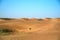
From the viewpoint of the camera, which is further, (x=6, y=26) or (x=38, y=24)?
(x=38, y=24)

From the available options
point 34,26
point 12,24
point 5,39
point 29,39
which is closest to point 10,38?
point 5,39

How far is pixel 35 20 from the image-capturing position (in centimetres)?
1458

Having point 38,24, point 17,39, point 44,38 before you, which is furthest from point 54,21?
point 17,39

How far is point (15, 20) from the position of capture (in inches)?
A: 523

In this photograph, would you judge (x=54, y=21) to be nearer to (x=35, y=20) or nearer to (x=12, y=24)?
(x=35, y=20)

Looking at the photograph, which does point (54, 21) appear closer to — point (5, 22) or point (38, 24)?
point (38, 24)

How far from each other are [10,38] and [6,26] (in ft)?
14.7

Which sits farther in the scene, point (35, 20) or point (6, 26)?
point (35, 20)

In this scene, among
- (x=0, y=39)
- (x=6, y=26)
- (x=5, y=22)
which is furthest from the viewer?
(x=5, y=22)

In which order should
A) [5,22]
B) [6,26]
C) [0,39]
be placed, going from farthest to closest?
[5,22] < [6,26] < [0,39]

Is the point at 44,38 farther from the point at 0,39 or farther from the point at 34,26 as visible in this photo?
the point at 34,26

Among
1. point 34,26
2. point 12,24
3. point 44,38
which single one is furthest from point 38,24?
point 44,38

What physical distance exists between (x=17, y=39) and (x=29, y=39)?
0.74 meters

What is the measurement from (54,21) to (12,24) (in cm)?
462
